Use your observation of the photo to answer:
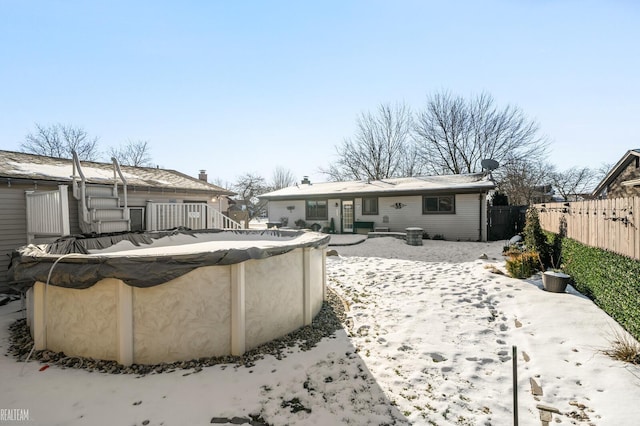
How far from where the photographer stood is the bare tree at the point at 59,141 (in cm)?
2397

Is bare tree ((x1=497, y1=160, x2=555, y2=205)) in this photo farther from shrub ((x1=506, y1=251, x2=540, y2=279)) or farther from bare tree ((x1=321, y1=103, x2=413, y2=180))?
shrub ((x1=506, y1=251, x2=540, y2=279))

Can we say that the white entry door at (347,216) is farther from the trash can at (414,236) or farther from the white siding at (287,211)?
the trash can at (414,236)

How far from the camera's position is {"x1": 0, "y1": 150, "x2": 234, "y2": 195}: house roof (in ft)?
20.4

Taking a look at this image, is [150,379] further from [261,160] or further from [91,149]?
[261,160]

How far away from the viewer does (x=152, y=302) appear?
9.86 ft

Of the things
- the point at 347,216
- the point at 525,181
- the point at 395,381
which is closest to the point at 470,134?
the point at 525,181

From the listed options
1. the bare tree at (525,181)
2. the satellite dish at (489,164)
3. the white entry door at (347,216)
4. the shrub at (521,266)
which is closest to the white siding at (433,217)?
the white entry door at (347,216)

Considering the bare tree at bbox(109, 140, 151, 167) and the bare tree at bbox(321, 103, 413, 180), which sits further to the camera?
the bare tree at bbox(109, 140, 151, 167)

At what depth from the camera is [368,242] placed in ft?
38.8

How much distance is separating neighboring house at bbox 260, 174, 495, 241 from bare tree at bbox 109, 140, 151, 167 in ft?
65.0

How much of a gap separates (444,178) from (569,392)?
13.4 meters

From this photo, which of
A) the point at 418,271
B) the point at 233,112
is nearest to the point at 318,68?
the point at 233,112

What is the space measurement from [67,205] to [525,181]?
940 inches

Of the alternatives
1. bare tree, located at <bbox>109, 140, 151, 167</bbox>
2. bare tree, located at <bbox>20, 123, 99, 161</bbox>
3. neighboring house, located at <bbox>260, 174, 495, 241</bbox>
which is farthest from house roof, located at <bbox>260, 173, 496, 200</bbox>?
bare tree, located at <bbox>109, 140, 151, 167</bbox>
